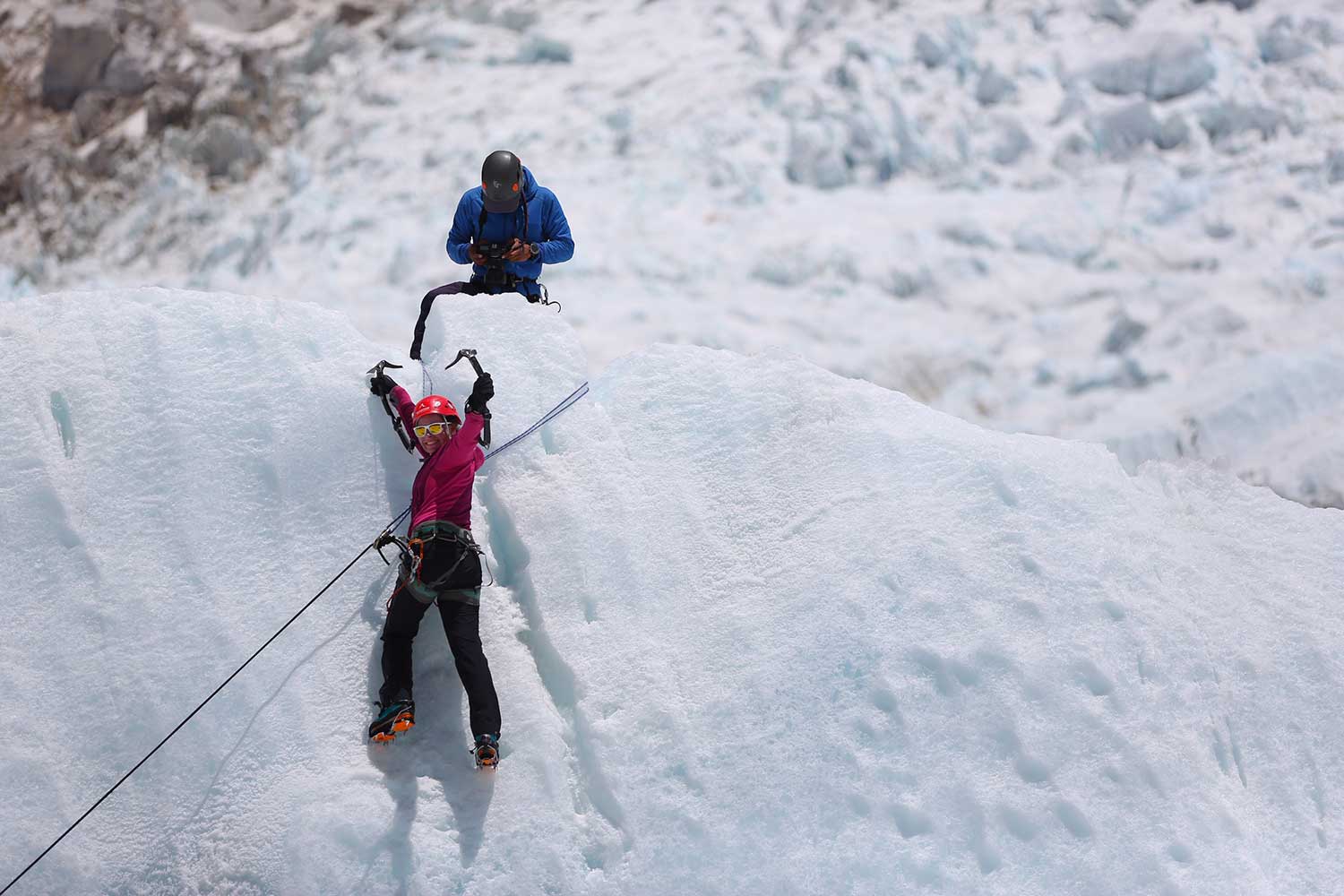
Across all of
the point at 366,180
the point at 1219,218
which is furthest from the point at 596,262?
the point at 1219,218

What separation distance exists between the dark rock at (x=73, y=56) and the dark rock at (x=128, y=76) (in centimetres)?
17

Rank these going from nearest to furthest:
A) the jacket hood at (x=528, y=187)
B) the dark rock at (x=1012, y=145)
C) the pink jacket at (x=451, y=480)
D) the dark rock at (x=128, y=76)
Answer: the pink jacket at (x=451, y=480) < the jacket hood at (x=528, y=187) < the dark rock at (x=1012, y=145) < the dark rock at (x=128, y=76)

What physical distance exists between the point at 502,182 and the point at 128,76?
358 inches

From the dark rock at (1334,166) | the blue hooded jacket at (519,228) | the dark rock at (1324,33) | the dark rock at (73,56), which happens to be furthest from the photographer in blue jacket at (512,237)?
the dark rock at (73,56)

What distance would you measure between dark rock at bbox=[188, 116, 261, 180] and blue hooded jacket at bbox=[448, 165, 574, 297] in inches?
258

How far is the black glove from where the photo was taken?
3088mm

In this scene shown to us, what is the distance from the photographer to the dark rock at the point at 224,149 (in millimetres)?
9516

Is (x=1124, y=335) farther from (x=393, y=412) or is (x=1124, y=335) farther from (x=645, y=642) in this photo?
(x=393, y=412)

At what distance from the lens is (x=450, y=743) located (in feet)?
9.31

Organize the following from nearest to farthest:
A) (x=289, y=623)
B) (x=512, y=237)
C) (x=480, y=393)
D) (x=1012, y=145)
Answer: (x=289, y=623) < (x=480, y=393) < (x=512, y=237) < (x=1012, y=145)

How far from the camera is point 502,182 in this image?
373 centimetres

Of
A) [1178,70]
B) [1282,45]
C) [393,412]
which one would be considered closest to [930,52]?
[1178,70]

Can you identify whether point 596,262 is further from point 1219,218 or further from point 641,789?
point 641,789

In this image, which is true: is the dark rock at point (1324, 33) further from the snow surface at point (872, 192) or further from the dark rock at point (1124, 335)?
the dark rock at point (1124, 335)
